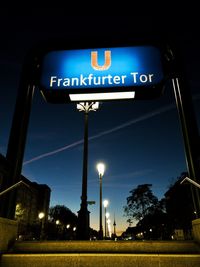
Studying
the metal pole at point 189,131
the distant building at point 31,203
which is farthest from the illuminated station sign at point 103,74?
the distant building at point 31,203

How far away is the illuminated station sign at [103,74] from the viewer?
4.61m

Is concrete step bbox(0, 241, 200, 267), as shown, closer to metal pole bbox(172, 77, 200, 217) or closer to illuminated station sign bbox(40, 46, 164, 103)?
metal pole bbox(172, 77, 200, 217)

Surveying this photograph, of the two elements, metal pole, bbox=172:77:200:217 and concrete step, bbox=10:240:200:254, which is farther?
metal pole, bbox=172:77:200:217

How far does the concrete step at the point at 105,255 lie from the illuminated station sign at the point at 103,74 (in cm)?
285

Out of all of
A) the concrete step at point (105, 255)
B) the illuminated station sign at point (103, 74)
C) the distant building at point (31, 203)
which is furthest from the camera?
the distant building at point (31, 203)

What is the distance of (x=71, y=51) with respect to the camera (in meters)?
5.07

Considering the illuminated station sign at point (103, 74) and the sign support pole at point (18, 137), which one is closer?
the sign support pole at point (18, 137)

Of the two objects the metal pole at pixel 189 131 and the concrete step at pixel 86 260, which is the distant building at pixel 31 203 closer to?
the concrete step at pixel 86 260

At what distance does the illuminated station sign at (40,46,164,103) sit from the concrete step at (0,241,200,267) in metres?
2.85

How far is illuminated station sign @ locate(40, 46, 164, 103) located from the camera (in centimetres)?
461

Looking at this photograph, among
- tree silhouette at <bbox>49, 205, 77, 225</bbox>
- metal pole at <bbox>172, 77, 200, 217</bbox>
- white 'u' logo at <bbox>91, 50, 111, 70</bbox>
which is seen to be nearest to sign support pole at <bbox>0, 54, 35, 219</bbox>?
white 'u' logo at <bbox>91, 50, 111, 70</bbox>

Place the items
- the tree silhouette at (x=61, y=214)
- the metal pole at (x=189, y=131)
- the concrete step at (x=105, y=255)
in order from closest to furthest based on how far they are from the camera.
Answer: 1. the concrete step at (x=105, y=255)
2. the metal pole at (x=189, y=131)
3. the tree silhouette at (x=61, y=214)

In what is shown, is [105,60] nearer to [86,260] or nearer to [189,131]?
[189,131]

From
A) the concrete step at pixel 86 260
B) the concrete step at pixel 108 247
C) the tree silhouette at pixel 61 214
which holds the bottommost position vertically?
the concrete step at pixel 86 260
